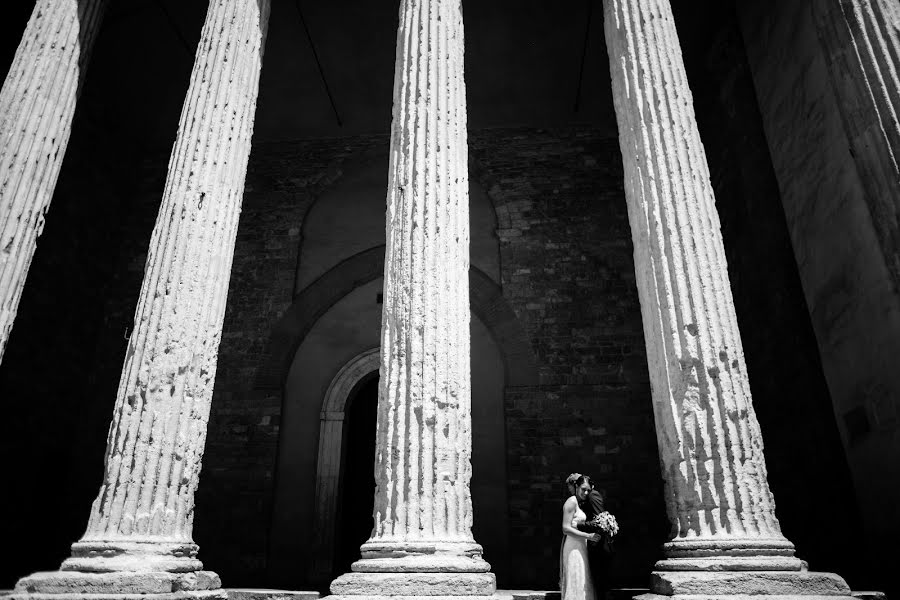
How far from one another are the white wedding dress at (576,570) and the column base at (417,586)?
1.01m

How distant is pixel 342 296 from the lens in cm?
843

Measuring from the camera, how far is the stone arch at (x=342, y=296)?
25.2 feet

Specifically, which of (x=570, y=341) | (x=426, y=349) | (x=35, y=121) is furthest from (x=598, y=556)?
(x=35, y=121)

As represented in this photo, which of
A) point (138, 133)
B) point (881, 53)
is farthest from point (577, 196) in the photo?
point (138, 133)

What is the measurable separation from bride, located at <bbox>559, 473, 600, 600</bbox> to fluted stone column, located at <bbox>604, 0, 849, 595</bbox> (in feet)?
1.83

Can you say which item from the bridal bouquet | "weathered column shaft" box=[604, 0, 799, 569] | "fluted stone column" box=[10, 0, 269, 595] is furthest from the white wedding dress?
"fluted stone column" box=[10, 0, 269, 595]

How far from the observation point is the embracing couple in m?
3.92

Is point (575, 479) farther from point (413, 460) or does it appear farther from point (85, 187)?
point (85, 187)

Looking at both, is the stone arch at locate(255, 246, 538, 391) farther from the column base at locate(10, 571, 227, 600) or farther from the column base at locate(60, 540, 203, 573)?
the column base at locate(10, 571, 227, 600)

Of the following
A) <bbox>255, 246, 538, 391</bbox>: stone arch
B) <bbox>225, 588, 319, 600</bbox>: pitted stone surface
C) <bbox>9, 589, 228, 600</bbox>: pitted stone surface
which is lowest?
<bbox>225, 588, 319, 600</bbox>: pitted stone surface

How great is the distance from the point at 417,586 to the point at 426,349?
53.2 inches

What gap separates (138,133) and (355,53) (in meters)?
4.07

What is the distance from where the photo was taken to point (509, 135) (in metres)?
9.26

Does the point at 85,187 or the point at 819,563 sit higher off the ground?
the point at 85,187
